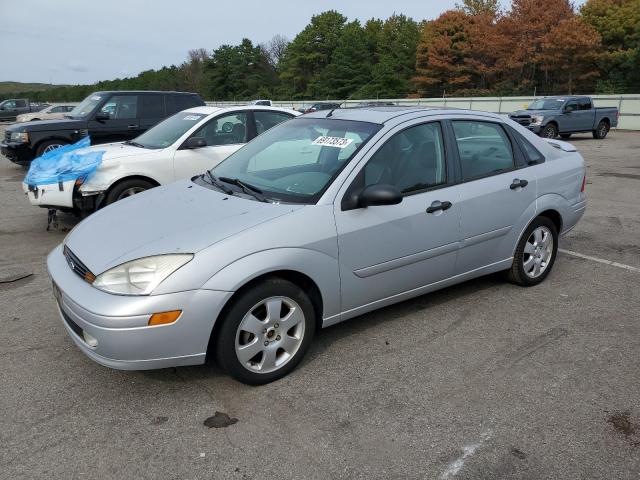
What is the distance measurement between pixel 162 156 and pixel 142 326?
180 inches

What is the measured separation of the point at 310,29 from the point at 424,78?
90.9 feet

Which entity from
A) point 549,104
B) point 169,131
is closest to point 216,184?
point 169,131

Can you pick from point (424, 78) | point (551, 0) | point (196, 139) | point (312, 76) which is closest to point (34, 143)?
point (196, 139)

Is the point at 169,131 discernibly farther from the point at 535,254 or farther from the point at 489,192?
the point at 535,254

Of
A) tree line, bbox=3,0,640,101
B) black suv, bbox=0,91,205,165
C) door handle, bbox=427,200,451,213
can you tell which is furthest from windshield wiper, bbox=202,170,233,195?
tree line, bbox=3,0,640,101

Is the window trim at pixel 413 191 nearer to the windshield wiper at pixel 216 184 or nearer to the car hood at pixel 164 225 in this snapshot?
the car hood at pixel 164 225

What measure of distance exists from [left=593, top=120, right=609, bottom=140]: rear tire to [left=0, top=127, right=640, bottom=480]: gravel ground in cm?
2106

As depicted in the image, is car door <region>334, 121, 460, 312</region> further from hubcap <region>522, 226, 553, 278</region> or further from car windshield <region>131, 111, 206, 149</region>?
car windshield <region>131, 111, 206, 149</region>

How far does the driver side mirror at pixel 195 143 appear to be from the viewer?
7070 millimetres

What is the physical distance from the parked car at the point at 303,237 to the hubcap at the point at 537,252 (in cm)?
1

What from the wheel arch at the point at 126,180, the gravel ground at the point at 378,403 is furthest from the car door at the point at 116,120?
the gravel ground at the point at 378,403

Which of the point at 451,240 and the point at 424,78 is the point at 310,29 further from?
the point at 451,240

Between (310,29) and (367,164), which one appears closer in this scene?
(367,164)

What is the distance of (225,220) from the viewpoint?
10.7ft
